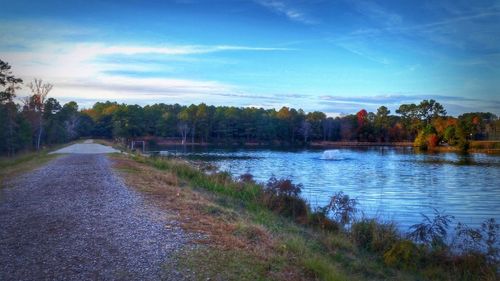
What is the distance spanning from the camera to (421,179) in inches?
1123

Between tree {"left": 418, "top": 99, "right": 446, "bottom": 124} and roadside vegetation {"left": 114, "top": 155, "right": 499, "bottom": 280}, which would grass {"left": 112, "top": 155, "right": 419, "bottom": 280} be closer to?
roadside vegetation {"left": 114, "top": 155, "right": 499, "bottom": 280}

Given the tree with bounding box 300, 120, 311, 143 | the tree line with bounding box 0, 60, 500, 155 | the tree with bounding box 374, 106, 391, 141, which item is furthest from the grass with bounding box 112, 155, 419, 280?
the tree with bounding box 374, 106, 391, 141

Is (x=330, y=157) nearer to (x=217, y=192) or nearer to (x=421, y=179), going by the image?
(x=421, y=179)

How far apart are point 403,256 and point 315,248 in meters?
1.92

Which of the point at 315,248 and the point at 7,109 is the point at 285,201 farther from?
the point at 7,109

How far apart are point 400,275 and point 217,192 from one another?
10079mm

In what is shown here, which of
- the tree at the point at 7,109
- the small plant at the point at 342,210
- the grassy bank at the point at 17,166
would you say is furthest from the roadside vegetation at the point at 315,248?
the tree at the point at 7,109

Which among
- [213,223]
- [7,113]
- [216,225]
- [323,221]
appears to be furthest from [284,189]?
[7,113]

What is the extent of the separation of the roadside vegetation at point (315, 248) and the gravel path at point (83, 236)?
611 mm

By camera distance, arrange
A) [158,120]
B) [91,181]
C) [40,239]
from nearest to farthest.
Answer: [40,239] < [91,181] < [158,120]

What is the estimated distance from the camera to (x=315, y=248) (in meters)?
9.06

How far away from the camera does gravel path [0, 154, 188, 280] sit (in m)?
6.12

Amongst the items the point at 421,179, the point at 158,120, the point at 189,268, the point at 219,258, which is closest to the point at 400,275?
the point at 219,258

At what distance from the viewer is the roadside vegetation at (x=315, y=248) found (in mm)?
6781
